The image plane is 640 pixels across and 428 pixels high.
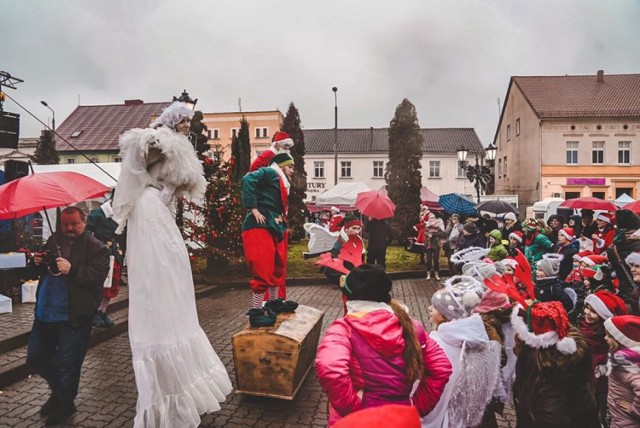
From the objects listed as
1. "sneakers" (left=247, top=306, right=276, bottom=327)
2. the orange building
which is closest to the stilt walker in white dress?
"sneakers" (left=247, top=306, right=276, bottom=327)

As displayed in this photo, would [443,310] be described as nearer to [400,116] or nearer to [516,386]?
[516,386]

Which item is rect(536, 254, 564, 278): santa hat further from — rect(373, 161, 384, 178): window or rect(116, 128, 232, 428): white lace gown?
rect(373, 161, 384, 178): window

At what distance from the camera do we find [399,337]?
7.58 feet

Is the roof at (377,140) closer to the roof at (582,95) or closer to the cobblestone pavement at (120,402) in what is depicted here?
the roof at (582,95)

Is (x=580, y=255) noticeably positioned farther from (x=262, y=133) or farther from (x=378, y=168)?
(x=262, y=133)

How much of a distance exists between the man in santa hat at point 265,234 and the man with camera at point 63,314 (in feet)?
4.76

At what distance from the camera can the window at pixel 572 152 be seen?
105ft

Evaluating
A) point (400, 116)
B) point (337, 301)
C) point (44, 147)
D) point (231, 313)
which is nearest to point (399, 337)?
point (231, 313)

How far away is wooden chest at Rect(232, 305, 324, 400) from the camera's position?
13.5ft

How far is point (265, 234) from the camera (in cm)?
448

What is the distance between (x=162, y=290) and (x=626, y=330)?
337cm

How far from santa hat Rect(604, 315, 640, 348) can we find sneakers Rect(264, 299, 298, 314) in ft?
9.96

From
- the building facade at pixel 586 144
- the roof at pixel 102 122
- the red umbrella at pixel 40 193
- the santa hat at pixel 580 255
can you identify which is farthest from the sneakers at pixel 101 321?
the roof at pixel 102 122

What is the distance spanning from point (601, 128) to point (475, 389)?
35.3 meters
